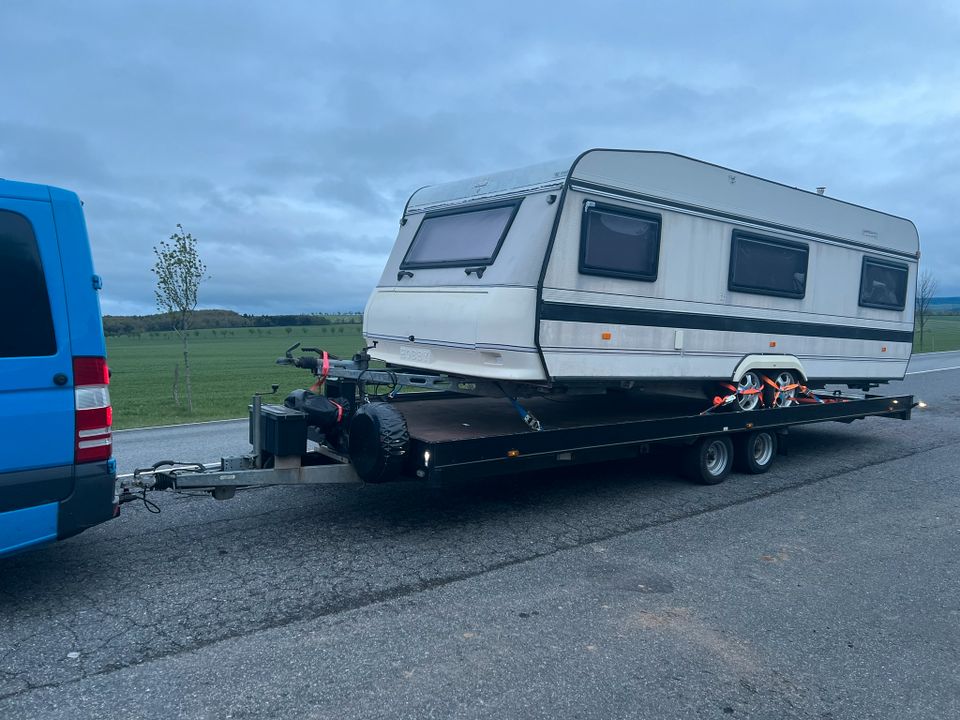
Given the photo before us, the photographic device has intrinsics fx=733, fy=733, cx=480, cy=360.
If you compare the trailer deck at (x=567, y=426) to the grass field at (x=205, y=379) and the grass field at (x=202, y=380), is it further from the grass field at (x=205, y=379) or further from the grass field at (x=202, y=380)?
the grass field at (x=205, y=379)

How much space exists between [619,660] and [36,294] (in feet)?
12.7

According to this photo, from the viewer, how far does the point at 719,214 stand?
7727 millimetres

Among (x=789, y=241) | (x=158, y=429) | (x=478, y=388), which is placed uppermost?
(x=789, y=241)

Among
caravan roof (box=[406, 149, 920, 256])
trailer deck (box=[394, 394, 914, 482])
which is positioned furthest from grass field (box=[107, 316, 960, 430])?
caravan roof (box=[406, 149, 920, 256])

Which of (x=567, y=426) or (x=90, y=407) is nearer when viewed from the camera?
(x=90, y=407)

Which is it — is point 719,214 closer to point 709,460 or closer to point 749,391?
point 749,391

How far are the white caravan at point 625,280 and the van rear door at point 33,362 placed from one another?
3197mm

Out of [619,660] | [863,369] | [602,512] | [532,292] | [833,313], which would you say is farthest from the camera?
[863,369]

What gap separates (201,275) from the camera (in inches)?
566

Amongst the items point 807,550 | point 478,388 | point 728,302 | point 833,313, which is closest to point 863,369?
point 833,313

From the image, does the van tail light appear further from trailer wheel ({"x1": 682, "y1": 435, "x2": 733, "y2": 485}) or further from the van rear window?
trailer wheel ({"x1": 682, "y1": 435, "x2": 733, "y2": 485})

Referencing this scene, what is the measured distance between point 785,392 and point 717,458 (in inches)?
60.7

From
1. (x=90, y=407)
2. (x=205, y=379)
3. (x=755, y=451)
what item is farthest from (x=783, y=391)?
(x=205, y=379)

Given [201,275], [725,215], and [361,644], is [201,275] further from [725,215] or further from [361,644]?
[361,644]
